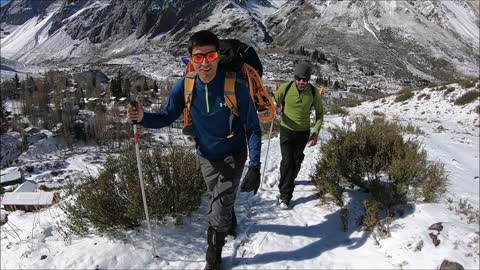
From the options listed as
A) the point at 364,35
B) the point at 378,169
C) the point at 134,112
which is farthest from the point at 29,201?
the point at 364,35

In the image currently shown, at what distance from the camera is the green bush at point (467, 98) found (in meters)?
17.9

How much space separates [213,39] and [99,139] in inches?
1953

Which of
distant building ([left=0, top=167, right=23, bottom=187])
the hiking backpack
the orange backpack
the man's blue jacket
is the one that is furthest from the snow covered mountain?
the man's blue jacket

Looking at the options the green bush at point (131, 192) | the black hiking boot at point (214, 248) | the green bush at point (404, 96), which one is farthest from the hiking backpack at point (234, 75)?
the green bush at point (404, 96)

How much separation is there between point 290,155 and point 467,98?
16.3m

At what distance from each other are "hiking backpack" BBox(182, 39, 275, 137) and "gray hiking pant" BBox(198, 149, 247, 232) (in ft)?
1.11

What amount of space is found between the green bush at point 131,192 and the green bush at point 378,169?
2.04 m

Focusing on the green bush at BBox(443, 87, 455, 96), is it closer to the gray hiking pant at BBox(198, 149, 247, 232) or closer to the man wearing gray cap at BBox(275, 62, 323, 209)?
the man wearing gray cap at BBox(275, 62, 323, 209)

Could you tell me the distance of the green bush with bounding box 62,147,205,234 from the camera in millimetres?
4395

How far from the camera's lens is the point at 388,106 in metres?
21.3

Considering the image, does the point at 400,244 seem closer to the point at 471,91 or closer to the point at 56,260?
the point at 56,260

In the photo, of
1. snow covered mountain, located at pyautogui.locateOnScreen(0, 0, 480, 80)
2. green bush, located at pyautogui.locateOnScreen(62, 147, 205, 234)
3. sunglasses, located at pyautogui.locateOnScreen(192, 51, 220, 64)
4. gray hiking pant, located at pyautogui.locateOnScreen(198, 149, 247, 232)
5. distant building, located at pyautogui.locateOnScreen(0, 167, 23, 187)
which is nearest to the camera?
sunglasses, located at pyautogui.locateOnScreen(192, 51, 220, 64)

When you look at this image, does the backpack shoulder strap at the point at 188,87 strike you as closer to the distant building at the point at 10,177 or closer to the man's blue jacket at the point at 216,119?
the man's blue jacket at the point at 216,119

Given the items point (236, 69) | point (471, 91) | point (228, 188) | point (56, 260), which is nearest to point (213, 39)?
point (236, 69)
